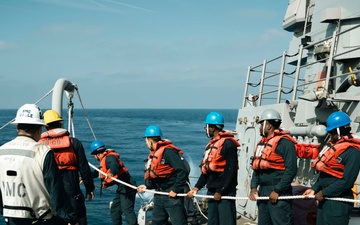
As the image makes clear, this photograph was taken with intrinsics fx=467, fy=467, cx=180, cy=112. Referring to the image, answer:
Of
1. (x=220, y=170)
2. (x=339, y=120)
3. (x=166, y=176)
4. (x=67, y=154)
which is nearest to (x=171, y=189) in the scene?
(x=166, y=176)

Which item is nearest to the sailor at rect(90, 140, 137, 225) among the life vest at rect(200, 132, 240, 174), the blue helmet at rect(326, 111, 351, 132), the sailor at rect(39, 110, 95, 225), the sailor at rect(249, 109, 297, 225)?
the sailor at rect(39, 110, 95, 225)

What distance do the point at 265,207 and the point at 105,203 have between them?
11090mm

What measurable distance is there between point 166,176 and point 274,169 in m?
1.61

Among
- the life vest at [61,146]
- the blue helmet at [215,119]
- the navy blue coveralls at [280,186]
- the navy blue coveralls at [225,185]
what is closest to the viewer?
the navy blue coveralls at [280,186]

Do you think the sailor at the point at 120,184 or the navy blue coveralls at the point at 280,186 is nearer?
the navy blue coveralls at the point at 280,186

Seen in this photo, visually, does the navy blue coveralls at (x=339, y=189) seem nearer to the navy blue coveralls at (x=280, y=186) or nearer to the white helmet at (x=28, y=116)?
the navy blue coveralls at (x=280, y=186)

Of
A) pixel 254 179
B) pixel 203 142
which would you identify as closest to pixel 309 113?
pixel 254 179

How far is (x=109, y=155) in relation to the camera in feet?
25.7

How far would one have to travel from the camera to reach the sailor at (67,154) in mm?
5301

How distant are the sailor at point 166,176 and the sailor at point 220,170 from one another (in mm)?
320

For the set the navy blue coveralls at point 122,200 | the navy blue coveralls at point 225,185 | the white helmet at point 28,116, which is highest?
the white helmet at point 28,116

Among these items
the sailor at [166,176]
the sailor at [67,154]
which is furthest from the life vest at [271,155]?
the sailor at [67,154]

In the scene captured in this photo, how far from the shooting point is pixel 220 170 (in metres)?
5.63

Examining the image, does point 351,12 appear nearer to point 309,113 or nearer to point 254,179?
point 309,113
